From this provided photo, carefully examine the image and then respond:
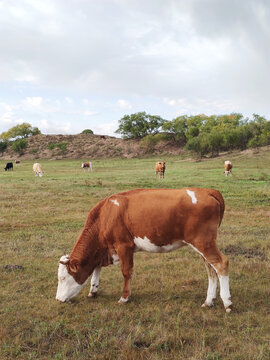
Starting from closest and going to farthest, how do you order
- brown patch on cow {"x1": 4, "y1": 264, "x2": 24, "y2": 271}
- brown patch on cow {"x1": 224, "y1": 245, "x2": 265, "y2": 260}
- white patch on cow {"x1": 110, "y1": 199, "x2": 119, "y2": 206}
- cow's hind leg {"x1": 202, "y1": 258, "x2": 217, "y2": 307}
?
cow's hind leg {"x1": 202, "y1": 258, "x2": 217, "y2": 307} → white patch on cow {"x1": 110, "y1": 199, "x2": 119, "y2": 206} → brown patch on cow {"x1": 4, "y1": 264, "x2": 24, "y2": 271} → brown patch on cow {"x1": 224, "y1": 245, "x2": 265, "y2": 260}

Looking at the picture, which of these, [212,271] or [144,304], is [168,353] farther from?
[212,271]

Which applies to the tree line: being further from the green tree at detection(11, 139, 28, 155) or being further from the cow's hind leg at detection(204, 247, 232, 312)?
the cow's hind leg at detection(204, 247, 232, 312)

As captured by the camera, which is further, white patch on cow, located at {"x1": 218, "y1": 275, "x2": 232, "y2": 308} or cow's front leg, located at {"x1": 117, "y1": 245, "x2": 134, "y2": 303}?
cow's front leg, located at {"x1": 117, "y1": 245, "x2": 134, "y2": 303}

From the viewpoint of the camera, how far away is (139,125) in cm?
9844

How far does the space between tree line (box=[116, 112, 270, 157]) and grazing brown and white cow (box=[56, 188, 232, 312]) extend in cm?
5402

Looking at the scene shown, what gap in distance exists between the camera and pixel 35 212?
509 inches

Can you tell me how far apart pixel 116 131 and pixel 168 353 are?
325 ft

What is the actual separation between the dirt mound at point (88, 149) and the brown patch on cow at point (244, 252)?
74073 mm

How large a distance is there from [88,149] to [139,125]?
2013 cm

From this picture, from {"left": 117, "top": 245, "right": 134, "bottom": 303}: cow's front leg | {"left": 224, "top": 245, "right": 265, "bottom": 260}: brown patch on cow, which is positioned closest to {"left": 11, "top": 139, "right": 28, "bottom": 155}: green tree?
{"left": 224, "top": 245, "right": 265, "bottom": 260}: brown patch on cow

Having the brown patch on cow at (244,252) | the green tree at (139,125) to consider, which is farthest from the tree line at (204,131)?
the brown patch on cow at (244,252)

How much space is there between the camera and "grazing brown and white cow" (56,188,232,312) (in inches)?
196

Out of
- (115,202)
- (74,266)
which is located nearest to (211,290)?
(115,202)

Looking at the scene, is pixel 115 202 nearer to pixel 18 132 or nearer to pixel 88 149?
pixel 88 149
